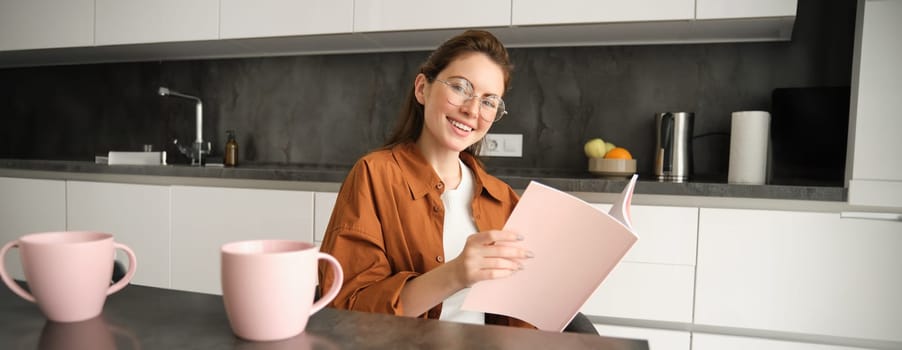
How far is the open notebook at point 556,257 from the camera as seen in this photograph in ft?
2.34

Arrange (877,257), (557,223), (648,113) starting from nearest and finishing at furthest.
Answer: (557,223) → (877,257) → (648,113)

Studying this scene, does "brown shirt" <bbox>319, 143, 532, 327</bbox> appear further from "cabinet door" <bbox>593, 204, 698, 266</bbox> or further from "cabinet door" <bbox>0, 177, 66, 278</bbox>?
"cabinet door" <bbox>0, 177, 66, 278</bbox>

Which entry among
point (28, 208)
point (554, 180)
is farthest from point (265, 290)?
point (28, 208)

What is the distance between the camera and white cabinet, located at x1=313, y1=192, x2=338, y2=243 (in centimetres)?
213

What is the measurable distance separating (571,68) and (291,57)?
53.6 inches

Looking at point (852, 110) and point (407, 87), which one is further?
point (407, 87)

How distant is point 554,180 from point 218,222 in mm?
1311

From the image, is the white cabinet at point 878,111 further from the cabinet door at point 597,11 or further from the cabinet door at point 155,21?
the cabinet door at point 155,21

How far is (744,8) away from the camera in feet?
6.52

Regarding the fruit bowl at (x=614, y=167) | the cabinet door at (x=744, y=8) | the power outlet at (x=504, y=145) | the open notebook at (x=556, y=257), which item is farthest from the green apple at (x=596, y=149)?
the open notebook at (x=556, y=257)

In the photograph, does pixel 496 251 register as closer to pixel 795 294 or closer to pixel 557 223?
pixel 557 223

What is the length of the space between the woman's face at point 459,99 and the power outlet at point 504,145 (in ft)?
4.51

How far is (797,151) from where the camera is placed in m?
2.17

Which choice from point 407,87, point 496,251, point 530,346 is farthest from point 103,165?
point 530,346
